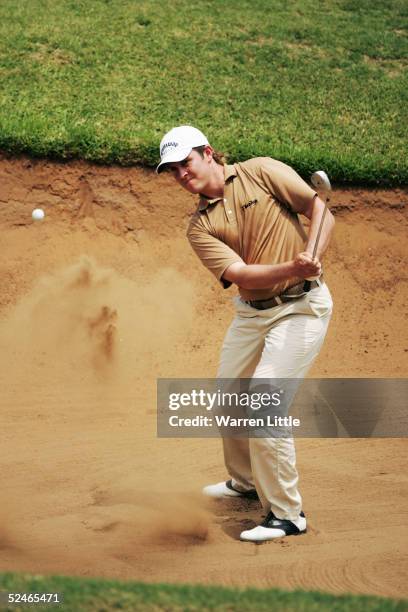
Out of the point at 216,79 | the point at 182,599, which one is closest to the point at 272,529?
the point at 182,599

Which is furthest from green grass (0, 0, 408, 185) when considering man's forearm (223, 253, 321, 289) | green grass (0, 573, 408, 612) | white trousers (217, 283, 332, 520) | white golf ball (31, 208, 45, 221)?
green grass (0, 573, 408, 612)

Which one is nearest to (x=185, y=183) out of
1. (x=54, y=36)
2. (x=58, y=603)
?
(x=58, y=603)

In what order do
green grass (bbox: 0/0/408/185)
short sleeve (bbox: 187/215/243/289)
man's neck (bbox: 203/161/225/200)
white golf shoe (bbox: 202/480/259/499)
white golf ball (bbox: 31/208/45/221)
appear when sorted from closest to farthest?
short sleeve (bbox: 187/215/243/289), man's neck (bbox: 203/161/225/200), white golf shoe (bbox: 202/480/259/499), white golf ball (bbox: 31/208/45/221), green grass (bbox: 0/0/408/185)

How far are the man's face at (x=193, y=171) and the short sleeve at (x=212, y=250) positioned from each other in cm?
22

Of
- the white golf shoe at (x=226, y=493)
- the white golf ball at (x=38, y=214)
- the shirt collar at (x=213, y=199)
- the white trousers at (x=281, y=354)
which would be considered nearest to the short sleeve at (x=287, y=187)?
the shirt collar at (x=213, y=199)

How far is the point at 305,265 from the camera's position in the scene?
607cm

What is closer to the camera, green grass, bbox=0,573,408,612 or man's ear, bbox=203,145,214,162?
green grass, bbox=0,573,408,612

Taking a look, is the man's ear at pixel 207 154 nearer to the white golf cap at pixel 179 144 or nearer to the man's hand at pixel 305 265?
the white golf cap at pixel 179 144

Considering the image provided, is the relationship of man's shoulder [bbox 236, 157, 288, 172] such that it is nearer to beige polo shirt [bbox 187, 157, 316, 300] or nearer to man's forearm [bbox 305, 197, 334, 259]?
beige polo shirt [bbox 187, 157, 316, 300]

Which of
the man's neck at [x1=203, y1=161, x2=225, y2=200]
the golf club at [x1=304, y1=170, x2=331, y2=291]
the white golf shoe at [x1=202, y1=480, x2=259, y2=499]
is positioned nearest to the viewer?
the golf club at [x1=304, y1=170, x2=331, y2=291]

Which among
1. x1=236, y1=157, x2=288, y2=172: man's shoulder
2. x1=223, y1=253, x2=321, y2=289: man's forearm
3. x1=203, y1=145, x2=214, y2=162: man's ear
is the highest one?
x1=203, y1=145, x2=214, y2=162: man's ear

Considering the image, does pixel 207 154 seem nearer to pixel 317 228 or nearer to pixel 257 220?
pixel 257 220

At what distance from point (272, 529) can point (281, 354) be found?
3.74 feet

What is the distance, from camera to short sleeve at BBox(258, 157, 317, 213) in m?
6.48
